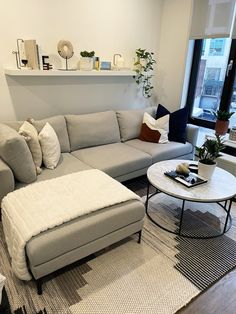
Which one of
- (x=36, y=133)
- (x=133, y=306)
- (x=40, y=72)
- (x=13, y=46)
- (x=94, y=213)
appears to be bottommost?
(x=133, y=306)

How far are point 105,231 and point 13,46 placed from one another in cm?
211

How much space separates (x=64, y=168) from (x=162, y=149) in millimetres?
1272

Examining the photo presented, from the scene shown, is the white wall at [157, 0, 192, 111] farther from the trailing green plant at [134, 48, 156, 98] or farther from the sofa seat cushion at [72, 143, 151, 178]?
the sofa seat cushion at [72, 143, 151, 178]

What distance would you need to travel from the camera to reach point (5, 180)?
192 cm

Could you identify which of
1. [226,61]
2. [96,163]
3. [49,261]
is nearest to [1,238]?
[49,261]

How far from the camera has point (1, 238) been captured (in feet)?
6.72

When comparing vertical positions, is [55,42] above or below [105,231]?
above

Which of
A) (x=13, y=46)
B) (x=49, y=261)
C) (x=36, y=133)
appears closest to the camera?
(x=49, y=261)

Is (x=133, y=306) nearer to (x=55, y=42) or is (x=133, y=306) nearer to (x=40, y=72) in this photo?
(x=40, y=72)

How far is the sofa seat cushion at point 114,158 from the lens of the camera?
2.54m

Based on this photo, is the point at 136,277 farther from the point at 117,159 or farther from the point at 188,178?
the point at 117,159

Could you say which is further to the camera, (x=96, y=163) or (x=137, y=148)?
(x=137, y=148)

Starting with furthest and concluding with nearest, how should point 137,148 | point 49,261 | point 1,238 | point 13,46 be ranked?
point 137,148 < point 13,46 < point 1,238 < point 49,261

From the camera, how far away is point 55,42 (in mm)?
2781
